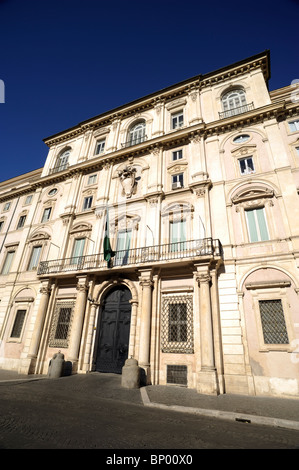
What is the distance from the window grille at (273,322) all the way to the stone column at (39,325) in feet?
39.8

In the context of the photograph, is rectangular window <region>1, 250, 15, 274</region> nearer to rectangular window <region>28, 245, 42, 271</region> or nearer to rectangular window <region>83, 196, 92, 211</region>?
rectangular window <region>28, 245, 42, 271</region>

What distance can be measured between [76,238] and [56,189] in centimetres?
622

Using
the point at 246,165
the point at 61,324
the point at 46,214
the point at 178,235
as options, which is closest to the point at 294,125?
the point at 246,165

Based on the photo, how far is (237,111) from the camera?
1589 centimetres

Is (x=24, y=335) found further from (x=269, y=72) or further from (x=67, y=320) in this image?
(x=269, y=72)

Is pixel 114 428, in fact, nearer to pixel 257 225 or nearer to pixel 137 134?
pixel 257 225

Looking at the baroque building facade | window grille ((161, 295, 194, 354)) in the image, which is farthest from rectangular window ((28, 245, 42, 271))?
window grille ((161, 295, 194, 354))

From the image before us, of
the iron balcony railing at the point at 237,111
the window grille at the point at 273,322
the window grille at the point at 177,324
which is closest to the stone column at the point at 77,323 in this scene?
the window grille at the point at 177,324

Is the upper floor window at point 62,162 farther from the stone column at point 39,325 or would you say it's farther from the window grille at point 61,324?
the window grille at point 61,324

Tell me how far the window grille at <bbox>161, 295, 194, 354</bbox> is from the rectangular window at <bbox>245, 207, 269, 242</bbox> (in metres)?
4.51

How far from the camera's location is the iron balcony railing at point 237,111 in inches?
604

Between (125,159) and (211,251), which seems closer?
(211,251)
